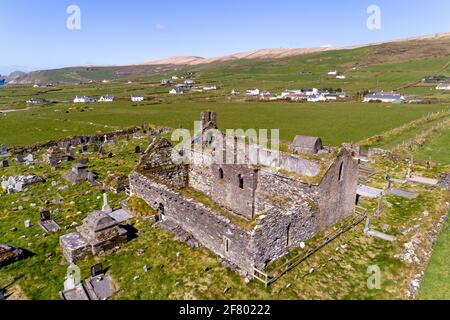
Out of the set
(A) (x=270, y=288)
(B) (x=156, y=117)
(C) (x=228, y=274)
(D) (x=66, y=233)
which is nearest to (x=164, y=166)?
(D) (x=66, y=233)

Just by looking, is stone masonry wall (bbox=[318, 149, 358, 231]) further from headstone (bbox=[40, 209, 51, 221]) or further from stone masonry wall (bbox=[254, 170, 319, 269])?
headstone (bbox=[40, 209, 51, 221])

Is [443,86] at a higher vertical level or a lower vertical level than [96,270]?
higher

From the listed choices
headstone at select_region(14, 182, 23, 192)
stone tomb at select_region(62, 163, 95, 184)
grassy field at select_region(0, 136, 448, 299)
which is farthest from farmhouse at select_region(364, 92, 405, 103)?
headstone at select_region(14, 182, 23, 192)

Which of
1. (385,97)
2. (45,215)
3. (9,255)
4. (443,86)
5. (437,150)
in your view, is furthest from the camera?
(443,86)

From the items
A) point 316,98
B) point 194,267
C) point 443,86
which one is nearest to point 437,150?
point 194,267

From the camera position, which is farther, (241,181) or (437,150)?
(437,150)

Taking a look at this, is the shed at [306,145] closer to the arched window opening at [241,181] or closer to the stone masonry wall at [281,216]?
the arched window opening at [241,181]

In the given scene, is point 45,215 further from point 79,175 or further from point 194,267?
point 194,267

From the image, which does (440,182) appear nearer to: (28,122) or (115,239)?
(115,239)
